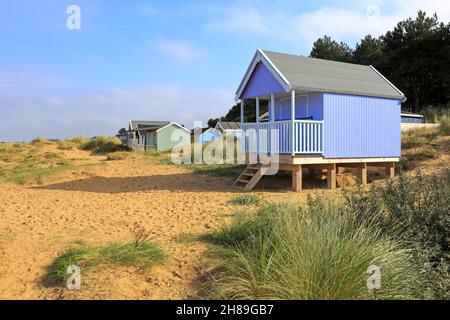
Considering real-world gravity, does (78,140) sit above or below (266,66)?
below

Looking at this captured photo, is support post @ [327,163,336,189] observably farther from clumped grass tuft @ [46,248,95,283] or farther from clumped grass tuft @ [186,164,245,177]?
clumped grass tuft @ [46,248,95,283]

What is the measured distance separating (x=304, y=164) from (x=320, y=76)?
3.03 m

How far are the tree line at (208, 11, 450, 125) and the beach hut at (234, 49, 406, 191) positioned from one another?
23025mm

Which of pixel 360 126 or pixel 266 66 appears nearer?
pixel 266 66

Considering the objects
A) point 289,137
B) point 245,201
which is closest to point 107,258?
point 245,201

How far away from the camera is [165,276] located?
16.2 feet

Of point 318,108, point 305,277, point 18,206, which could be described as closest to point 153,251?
point 305,277

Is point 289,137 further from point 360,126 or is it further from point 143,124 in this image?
point 143,124

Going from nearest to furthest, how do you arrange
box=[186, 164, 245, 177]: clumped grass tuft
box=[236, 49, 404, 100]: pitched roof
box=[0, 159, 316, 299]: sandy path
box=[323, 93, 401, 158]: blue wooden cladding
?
box=[0, 159, 316, 299]: sandy path, box=[236, 49, 404, 100]: pitched roof, box=[323, 93, 401, 158]: blue wooden cladding, box=[186, 164, 245, 177]: clumped grass tuft

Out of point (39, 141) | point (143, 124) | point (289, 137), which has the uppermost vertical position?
point (143, 124)

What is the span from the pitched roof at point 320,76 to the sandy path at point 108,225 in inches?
144

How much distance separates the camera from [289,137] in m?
12.3

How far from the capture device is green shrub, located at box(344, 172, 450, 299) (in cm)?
488

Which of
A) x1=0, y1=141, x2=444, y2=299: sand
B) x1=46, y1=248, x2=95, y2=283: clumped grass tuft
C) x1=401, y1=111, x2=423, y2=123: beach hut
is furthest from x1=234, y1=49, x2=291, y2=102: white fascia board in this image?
x1=401, y1=111, x2=423, y2=123: beach hut
